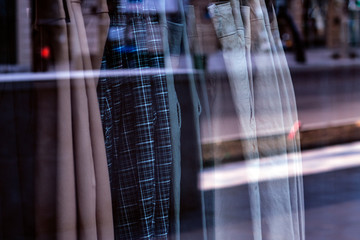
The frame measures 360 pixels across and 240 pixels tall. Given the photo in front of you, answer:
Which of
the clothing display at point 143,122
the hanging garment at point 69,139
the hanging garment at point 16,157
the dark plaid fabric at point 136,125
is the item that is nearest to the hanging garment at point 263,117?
the clothing display at point 143,122

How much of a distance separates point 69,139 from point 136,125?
0.19 m

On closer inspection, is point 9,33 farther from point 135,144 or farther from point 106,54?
point 135,144

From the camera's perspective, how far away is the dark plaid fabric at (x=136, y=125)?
1286mm

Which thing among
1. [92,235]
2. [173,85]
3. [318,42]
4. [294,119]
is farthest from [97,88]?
[318,42]

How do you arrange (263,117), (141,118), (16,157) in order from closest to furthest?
(141,118)
(263,117)
(16,157)

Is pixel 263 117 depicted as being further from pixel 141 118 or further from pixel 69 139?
pixel 69 139

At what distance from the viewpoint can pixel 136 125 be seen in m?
1.31

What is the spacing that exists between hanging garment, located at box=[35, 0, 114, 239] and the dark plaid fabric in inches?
3.0

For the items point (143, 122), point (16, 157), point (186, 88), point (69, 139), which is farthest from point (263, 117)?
point (16, 157)

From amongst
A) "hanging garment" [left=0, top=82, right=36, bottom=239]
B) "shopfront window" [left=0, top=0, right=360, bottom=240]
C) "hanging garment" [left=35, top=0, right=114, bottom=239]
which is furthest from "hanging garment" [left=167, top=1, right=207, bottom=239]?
"hanging garment" [left=0, top=82, right=36, bottom=239]

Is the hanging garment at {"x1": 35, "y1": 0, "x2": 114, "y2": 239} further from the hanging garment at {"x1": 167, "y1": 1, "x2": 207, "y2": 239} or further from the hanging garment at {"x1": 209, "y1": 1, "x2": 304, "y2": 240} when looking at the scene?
the hanging garment at {"x1": 209, "y1": 1, "x2": 304, "y2": 240}

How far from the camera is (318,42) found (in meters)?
8.80

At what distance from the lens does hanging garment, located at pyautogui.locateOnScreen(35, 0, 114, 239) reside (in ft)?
3.87

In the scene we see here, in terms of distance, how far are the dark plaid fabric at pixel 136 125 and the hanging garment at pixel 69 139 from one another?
0.08m
